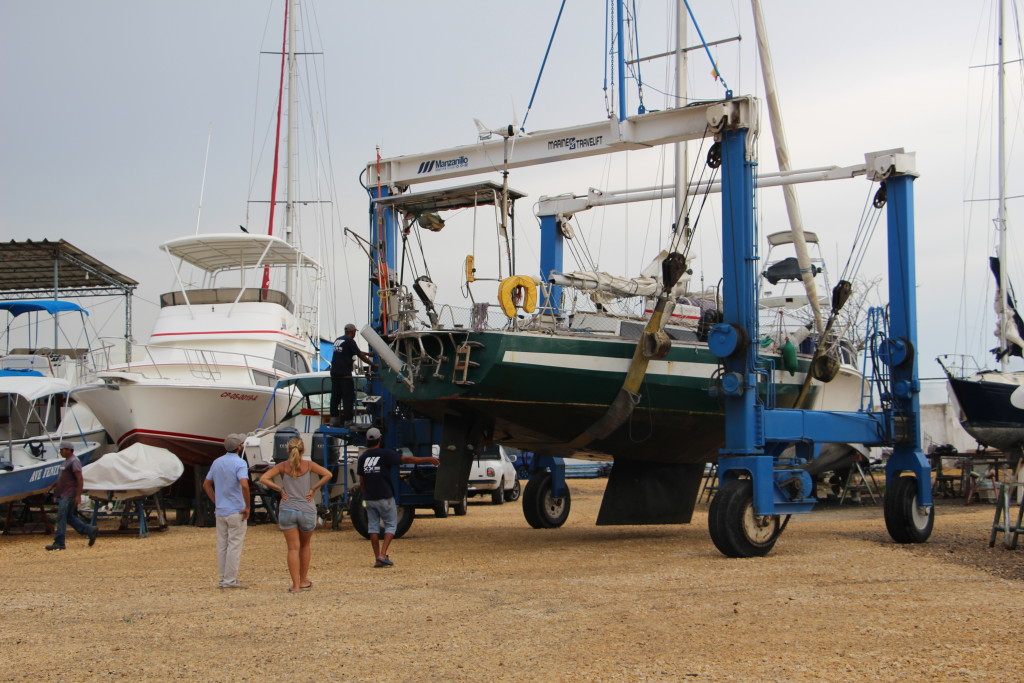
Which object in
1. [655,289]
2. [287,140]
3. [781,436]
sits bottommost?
[781,436]

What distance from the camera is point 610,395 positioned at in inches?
502

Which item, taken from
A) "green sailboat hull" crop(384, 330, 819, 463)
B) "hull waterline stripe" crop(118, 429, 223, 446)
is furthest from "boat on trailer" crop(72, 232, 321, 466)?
"green sailboat hull" crop(384, 330, 819, 463)

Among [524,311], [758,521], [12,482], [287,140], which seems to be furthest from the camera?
[287,140]

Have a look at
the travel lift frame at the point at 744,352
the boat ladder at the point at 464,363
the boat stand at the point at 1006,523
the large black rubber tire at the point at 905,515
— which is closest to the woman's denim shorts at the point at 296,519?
the boat ladder at the point at 464,363

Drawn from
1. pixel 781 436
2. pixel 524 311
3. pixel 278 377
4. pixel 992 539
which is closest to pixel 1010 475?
pixel 992 539

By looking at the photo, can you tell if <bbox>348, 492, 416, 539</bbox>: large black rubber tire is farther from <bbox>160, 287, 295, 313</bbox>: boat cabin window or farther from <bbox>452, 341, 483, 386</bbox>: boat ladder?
<bbox>160, 287, 295, 313</bbox>: boat cabin window

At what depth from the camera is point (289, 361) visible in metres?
22.9

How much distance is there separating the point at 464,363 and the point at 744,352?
331 cm

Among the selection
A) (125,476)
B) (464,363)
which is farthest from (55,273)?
(464,363)

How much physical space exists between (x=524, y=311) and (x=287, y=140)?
18.5 meters

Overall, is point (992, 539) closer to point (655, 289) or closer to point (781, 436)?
point (781, 436)

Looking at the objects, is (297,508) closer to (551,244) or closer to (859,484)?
(551,244)

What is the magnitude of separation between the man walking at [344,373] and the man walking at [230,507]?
4.25 m

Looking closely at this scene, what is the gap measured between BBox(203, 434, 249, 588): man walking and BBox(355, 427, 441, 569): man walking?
1.34 m
